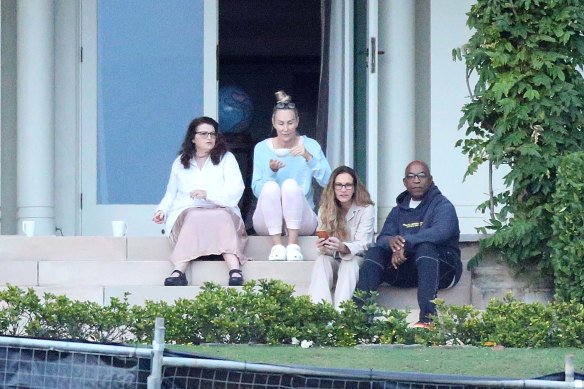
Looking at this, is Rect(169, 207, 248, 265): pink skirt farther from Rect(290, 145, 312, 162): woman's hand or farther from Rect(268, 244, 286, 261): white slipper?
Rect(290, 145, 312, 162): woman's hand

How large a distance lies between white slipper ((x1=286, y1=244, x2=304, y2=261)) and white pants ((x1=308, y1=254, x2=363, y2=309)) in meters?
0.46

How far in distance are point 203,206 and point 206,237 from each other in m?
0.34

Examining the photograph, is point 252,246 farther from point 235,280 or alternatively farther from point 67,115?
point 67,115

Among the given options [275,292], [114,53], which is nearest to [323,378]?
[275,292]

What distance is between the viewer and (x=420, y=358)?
6.39m

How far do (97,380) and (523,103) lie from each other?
183 inches

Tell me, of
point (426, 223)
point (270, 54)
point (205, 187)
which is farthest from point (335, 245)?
point (270, 54)

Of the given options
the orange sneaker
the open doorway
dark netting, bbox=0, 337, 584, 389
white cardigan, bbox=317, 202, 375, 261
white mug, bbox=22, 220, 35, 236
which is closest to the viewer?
dark netting, bbox=0, 337, 584, 389

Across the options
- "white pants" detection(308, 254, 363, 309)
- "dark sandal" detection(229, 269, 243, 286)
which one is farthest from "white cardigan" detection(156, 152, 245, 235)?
"white pants" detection(308, 254, 363, 309)

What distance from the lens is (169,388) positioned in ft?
14.3

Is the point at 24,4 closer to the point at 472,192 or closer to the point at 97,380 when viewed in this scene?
the point at 472,192

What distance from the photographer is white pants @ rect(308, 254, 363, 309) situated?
779 cm

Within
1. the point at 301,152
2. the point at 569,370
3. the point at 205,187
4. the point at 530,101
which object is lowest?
the point at 569,370

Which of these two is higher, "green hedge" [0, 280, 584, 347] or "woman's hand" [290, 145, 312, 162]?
"woman's hand" [290, 145, 312, 162]
